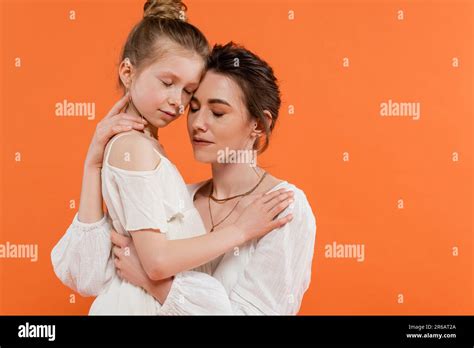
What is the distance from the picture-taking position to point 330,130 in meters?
3.33

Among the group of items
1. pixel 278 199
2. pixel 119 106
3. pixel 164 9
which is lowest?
pixel 278 199

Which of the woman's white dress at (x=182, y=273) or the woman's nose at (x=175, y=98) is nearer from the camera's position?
A: the woman's white dress at (x=182, y=273)

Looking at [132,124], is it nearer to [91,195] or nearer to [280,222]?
[91,195]

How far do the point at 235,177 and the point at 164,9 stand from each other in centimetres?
57

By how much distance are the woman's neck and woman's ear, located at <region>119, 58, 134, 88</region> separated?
0.40m

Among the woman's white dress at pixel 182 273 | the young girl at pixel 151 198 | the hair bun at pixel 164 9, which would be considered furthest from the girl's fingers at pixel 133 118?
the hair bun at pixel 164 9

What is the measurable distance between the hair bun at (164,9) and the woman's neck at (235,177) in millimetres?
486

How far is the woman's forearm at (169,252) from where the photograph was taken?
1816 millimetres

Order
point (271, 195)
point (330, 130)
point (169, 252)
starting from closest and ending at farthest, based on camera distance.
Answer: point (169, 252), point (271, 195), point (330, 130)

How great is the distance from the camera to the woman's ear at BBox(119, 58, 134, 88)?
2.01 metres

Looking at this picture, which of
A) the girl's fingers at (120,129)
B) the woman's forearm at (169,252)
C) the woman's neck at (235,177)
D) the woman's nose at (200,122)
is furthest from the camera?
the woman's neck at (235,177)
